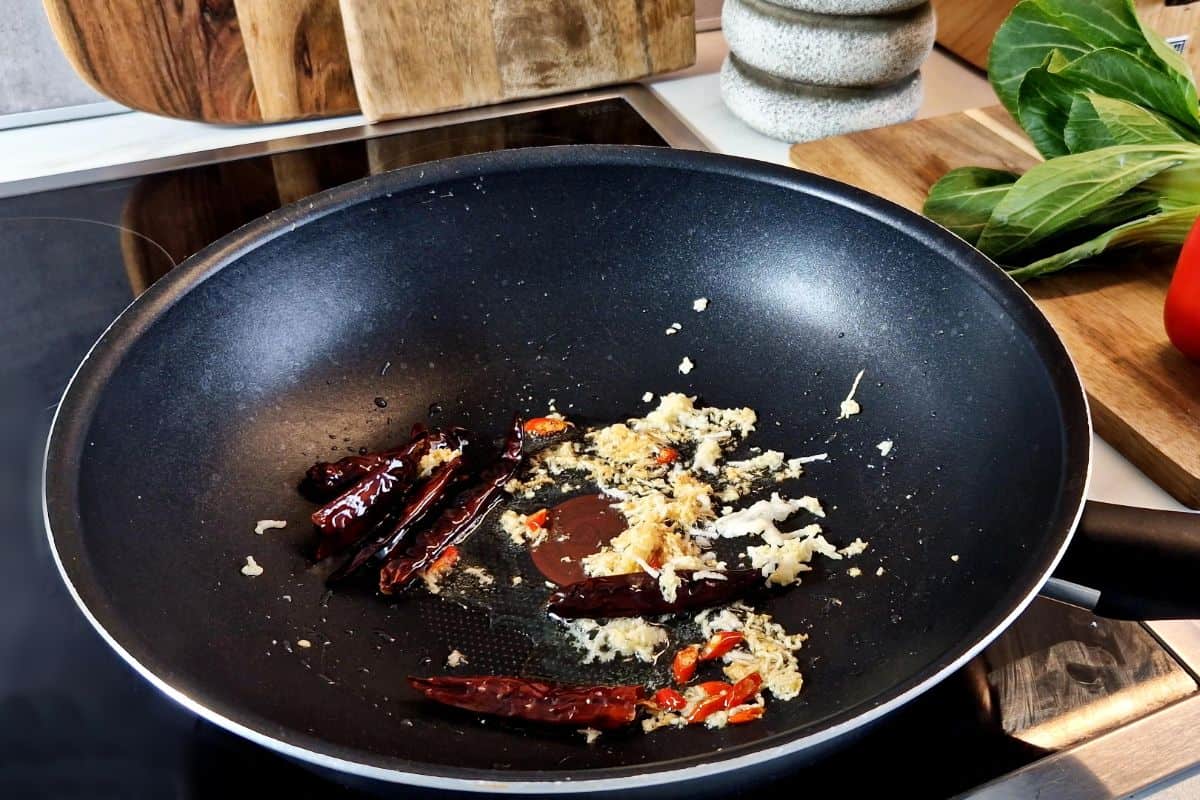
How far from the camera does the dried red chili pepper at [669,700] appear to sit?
→ 0.66 m

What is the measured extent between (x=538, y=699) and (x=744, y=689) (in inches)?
5.0

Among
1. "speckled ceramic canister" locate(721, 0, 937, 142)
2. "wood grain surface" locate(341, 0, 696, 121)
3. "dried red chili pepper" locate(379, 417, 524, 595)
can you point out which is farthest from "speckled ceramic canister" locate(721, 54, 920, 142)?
"dried red chili pepper" locate(379, 417, 524, 595)

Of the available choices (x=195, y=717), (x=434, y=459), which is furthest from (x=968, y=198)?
(x=195, y=717)

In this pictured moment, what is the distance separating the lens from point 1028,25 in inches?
43.3

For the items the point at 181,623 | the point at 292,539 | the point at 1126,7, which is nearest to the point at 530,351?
the point at 292,539

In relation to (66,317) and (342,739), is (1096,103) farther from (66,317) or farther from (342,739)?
(66,317)

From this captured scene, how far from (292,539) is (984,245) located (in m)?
0.66

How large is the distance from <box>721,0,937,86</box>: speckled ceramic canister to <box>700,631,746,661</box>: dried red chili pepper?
2.31 feet

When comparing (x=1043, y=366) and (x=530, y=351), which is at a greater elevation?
(x=1043, y=366)

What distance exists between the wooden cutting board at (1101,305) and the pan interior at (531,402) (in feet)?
0.49

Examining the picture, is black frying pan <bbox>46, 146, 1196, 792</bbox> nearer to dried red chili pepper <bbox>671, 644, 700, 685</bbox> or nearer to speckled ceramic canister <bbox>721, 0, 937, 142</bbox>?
dried red chili pepper <bbox>671, 644, 700, 685</bbox>

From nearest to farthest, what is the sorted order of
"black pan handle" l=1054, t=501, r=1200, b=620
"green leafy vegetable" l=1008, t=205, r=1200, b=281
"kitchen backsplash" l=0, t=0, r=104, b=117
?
"black pan handle" l=1054, t=501, r=1200, b=620, "green leafy vegetable" l=1008, t=205, r=1200, b=281, "kitchen backsplash" l=0, t=0, r=104, b=117

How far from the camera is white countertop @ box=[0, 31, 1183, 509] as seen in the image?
127cm

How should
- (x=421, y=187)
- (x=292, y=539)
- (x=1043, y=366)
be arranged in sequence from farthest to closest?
(x=421, y=187)
(x=292, y=539)
(x=1043, y=366)
